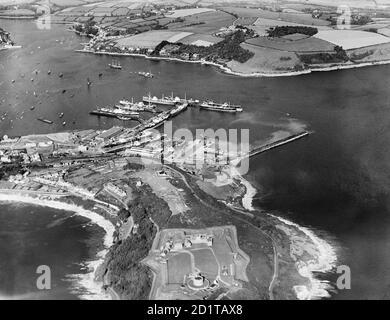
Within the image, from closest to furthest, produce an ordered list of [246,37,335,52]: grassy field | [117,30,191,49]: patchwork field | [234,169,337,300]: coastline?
[234,169,337,300]: coastline, [246,37,335,52]: grassy field, [117,30,191,49]: patchwork field

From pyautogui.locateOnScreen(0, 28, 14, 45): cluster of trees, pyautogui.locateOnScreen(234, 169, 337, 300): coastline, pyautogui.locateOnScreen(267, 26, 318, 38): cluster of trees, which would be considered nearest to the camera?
pyautogui.locateOnScreen(234, 169, 337, 300): coastline

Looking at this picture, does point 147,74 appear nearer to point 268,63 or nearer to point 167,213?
point 268,63

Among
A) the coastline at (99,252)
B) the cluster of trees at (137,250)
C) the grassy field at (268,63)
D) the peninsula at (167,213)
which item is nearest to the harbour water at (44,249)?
the coastline at (99,252)

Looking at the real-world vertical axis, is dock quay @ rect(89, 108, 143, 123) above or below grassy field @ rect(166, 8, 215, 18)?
below

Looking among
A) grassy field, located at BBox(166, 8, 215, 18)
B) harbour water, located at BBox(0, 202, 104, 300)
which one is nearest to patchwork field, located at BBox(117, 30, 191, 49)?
grassy field, located at BBox(166, 8, 215, 18)

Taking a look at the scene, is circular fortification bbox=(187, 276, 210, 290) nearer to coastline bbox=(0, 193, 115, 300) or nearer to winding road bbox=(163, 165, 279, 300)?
winding road bbox=(163, 165, 279, 300)

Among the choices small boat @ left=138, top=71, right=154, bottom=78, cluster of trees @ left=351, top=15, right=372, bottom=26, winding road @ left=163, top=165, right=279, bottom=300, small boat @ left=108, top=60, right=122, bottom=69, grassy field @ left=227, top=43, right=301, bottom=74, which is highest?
cluster of trees @ left=351, top=15, right=372, bottom=26

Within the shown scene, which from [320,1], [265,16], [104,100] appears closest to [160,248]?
[104,100]
